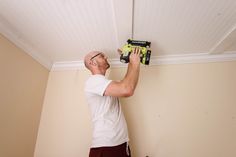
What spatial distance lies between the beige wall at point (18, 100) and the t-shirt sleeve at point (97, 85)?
2.11 feet

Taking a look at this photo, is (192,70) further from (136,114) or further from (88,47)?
(88,47)

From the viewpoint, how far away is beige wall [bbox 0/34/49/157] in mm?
1256

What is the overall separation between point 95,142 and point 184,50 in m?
1.09

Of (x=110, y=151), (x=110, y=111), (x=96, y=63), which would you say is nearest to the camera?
(x=110, y=151)

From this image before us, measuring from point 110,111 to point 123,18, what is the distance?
0.65 meters

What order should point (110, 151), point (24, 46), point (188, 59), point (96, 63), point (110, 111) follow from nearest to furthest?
1. point (110, 151)
2. point (110, 111)
3. point (96, 63)
4. point (24, 46)
5. point (188, 59)

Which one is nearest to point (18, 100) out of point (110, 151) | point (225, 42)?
point (110, 151)

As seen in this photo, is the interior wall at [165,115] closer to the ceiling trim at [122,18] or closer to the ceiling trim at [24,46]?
A: the ceiling trim at [24,46]

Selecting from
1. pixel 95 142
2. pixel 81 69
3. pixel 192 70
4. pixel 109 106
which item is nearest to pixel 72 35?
pixel 81 69

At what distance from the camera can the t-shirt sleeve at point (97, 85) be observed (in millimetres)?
1092

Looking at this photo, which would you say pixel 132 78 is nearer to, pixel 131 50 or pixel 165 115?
pixel 131 50

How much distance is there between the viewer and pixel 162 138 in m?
1.40

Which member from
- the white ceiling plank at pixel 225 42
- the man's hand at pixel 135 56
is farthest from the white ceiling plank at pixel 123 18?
the white ceiling plank at pixel 225 42

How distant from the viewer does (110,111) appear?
119 centimetres
